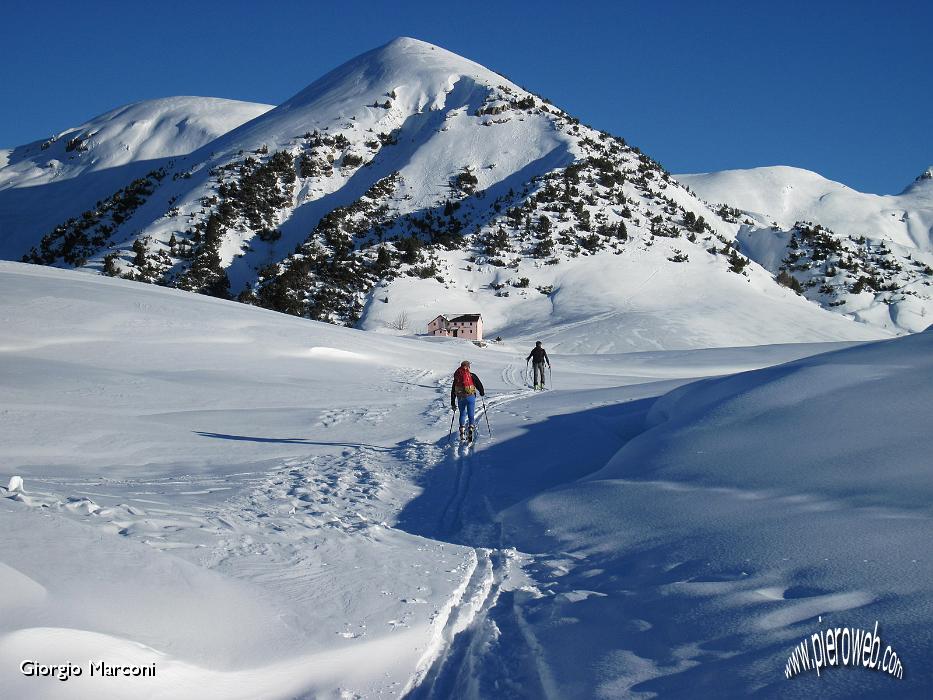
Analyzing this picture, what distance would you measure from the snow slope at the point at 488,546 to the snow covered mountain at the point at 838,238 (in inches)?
2450

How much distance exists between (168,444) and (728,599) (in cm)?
1064

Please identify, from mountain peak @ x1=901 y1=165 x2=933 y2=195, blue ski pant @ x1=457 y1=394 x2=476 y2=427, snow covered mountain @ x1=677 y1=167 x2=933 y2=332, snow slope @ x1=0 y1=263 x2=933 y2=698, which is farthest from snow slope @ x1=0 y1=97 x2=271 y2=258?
mountain peak @ x1=901 y1=165 x2=933 y2=195

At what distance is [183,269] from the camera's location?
6875 centimetres

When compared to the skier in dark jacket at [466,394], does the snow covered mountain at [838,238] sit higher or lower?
higher

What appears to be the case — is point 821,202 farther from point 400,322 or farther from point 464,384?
point 464,384

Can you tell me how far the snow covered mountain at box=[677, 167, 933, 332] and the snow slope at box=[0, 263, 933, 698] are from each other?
62.2m

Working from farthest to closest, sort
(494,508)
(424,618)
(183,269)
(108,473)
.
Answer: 1. (183,269)
2. (108,473)
3. (494,508)
4. (424,618)

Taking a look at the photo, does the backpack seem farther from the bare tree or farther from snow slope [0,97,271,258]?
snow slope [0,97,271,258]

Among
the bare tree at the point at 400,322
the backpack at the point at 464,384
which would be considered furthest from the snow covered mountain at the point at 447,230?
the backpack at the point at 464,384

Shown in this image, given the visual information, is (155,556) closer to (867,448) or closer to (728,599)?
(728,599)

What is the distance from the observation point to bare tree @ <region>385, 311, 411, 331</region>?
55094mm

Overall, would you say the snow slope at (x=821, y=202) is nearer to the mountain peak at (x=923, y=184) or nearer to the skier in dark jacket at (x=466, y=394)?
the mountain peak at (x=923, y=184)

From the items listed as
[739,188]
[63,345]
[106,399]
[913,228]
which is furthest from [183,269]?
[913,228]

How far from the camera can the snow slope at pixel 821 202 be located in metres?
120
